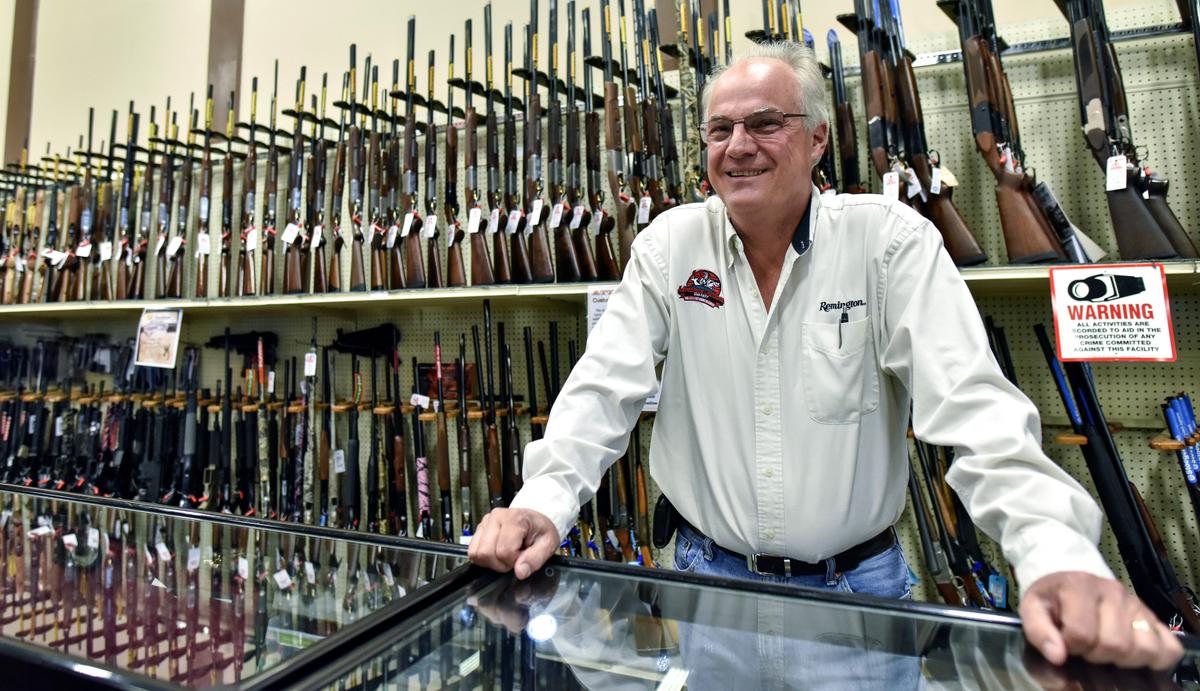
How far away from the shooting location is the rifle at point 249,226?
283 centimetres

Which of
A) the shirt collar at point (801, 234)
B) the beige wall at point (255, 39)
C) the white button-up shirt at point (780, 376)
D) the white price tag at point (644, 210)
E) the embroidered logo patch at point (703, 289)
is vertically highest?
the beige wall at point (255, 39)

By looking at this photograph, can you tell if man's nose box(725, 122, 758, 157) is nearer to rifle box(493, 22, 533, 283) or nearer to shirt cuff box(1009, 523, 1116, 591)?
Result: shirt cuff box(1009, 523, 1116, 591)

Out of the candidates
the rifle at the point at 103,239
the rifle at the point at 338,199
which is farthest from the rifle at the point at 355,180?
the rifle at the point at 103,239

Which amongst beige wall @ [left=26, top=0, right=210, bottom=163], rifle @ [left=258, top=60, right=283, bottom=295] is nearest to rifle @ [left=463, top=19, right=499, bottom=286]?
rifle @ [left=258, top=60, right=283, bottom=295]

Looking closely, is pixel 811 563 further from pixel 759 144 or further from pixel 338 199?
pixel 338 199

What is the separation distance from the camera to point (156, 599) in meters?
0.74

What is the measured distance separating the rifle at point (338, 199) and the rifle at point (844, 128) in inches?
76.7

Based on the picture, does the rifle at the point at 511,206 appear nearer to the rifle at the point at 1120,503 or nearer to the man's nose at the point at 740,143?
the man's nose at the point at 740,143

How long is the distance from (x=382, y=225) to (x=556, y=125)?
0.80 metres

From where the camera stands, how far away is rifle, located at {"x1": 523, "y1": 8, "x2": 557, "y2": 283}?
2295mm

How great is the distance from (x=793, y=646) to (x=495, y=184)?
86.9 inches

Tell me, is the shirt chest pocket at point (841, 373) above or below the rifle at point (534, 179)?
below

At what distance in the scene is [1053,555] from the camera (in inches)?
24.3

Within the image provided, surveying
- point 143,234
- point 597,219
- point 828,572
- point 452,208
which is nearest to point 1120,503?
point 828,572
